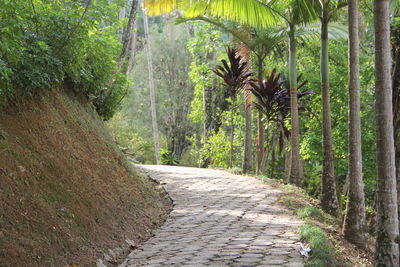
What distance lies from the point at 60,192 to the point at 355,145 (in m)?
4.34

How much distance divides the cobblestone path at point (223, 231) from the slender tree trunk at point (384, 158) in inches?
38.0

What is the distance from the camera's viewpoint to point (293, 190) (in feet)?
36.4

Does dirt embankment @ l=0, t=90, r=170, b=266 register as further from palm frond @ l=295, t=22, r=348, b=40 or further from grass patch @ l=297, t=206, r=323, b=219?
palm frond @ l=295, t=22, r=348, b=40

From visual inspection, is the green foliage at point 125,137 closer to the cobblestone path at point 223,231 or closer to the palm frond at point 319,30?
the palm frond at point 319,30

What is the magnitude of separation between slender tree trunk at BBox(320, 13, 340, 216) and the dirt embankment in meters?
3.24

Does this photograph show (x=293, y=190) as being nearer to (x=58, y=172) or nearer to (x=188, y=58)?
(x=58, y=172)

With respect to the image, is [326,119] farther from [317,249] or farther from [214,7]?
[317,249]

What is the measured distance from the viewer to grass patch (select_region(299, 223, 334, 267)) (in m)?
5.10

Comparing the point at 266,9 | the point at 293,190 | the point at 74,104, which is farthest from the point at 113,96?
the point at 293,190

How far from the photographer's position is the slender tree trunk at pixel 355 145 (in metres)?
7.08

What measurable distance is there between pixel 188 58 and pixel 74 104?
2440 cm

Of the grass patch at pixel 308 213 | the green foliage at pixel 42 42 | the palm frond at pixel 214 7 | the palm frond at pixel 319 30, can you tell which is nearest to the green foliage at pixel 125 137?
the palm frond at pixel 319 30

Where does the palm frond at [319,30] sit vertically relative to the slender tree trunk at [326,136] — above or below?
above

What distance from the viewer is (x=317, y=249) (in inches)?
214
